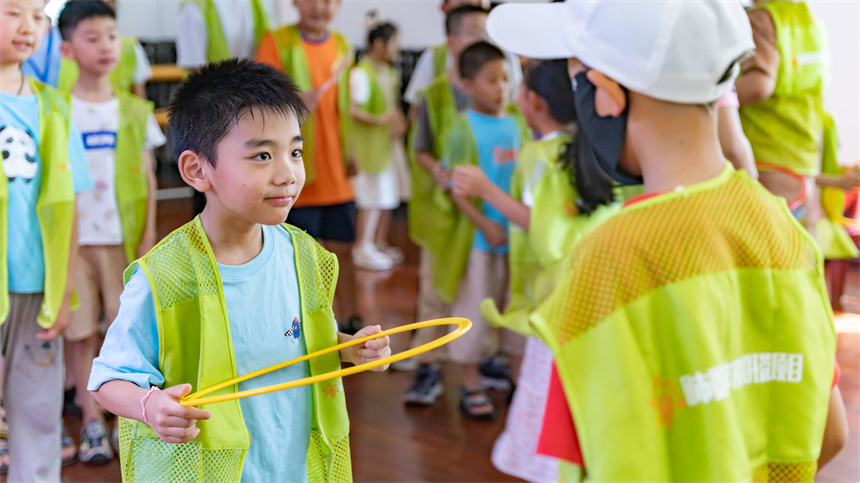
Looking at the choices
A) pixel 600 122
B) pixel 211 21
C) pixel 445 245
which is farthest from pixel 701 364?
pixel 211 21

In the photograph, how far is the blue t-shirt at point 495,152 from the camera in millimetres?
3135

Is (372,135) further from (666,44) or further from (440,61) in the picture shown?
(666,44)

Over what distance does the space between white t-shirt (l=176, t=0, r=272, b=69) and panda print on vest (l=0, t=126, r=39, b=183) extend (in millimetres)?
1451

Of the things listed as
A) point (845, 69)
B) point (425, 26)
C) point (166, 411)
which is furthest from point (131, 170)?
point (425, 26)

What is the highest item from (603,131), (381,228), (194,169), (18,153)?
(603,131)

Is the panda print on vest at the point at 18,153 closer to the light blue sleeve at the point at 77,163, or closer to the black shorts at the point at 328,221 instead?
the light blue sleeve at the point at 77,163

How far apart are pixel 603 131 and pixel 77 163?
1.76m

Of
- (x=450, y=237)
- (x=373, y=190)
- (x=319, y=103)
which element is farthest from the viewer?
(x=373, y=190)

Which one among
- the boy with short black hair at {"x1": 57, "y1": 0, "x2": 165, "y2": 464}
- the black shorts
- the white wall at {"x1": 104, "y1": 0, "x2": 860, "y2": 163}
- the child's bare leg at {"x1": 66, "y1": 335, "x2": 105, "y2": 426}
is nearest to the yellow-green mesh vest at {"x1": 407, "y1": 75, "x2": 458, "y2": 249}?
the black shorts

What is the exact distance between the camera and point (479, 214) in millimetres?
3092

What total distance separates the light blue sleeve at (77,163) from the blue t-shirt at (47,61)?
648 millimetres

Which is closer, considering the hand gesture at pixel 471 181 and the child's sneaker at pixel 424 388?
the hand gesture at pixel 471 181

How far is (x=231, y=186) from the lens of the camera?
4.36 feet

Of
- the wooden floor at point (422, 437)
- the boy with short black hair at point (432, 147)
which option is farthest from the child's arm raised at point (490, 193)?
the wooden floor at point (422, 437)
